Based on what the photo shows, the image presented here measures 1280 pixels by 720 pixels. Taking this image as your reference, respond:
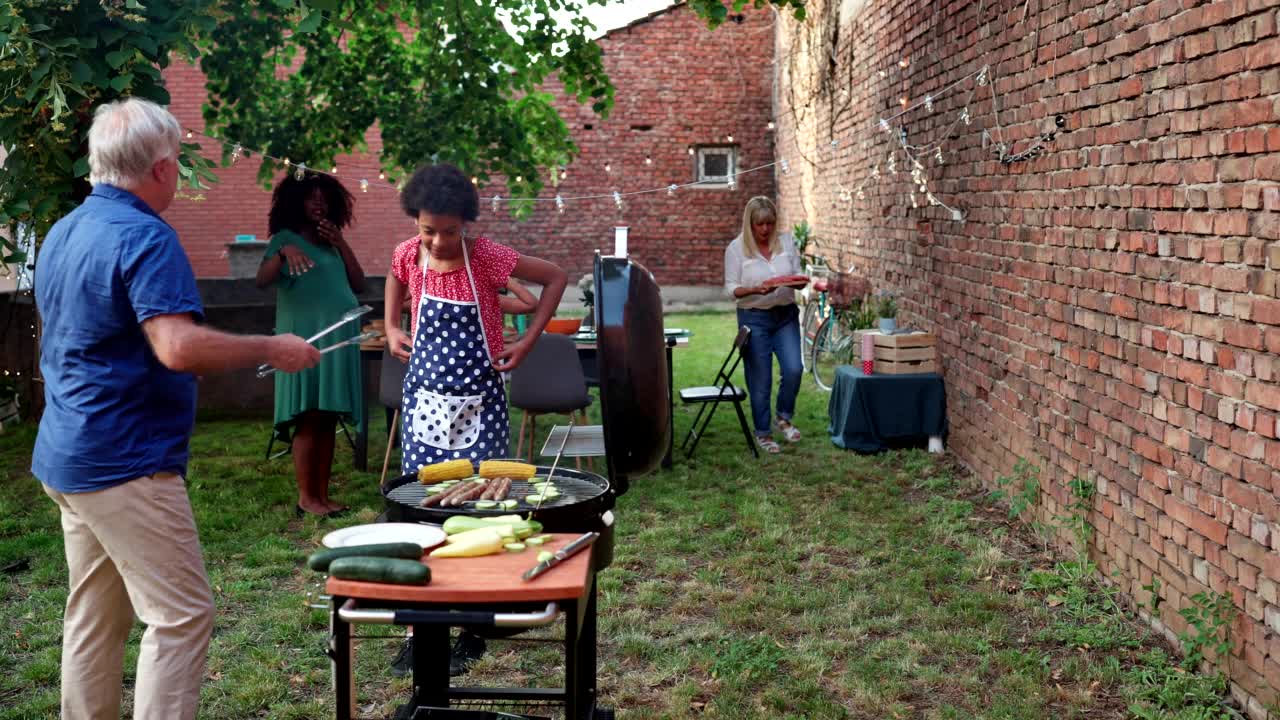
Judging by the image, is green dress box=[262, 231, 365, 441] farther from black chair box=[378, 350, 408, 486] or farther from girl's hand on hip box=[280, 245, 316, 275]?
black chair box=[378, 350, 408, 486]

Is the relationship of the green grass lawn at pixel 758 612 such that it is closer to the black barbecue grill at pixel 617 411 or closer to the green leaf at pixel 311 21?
the black barbecue grill at pixel 617 411

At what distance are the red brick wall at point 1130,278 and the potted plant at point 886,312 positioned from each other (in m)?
0.28

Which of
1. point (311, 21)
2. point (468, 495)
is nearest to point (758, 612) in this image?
point (468, 495)

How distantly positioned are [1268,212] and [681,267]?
16437mm

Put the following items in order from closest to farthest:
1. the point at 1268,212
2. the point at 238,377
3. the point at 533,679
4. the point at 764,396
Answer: the point at 1268,212 → the point at 533,679 → the point at 764,396 → the point at 238,377

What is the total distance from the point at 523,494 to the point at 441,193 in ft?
3.64

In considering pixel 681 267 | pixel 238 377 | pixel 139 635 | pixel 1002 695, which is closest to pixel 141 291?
pixel 139 635

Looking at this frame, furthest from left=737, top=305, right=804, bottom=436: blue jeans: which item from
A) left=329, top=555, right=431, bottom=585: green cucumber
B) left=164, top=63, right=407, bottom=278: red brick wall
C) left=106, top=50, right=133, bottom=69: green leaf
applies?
left=164, top=63, right=407, bottom=278: red brick wall

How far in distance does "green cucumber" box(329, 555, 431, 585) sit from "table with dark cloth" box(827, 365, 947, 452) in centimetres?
596

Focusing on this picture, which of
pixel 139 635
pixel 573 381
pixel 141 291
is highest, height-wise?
pixel 141 291

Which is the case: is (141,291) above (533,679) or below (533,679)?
above

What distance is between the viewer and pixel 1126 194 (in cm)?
484

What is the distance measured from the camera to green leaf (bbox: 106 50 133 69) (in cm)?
536

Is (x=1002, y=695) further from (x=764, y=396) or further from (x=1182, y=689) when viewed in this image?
(x=764, y=396)
